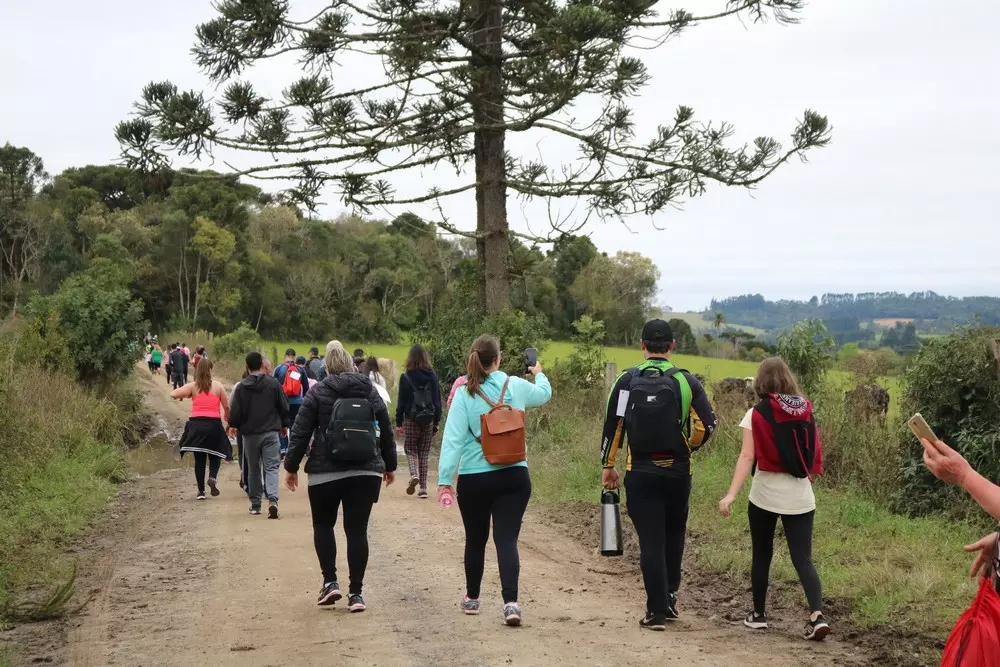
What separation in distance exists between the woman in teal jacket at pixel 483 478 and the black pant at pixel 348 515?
0.58 metres

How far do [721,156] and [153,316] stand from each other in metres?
51.3

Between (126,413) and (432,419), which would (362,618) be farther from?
(126,413)

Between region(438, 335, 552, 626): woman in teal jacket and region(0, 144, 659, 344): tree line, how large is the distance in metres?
40.4

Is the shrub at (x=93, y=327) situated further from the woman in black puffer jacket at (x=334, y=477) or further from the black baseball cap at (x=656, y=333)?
the black baseball cap at (x=656, y=333)

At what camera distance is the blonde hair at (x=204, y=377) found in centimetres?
1257

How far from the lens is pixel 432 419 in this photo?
41.0 feet

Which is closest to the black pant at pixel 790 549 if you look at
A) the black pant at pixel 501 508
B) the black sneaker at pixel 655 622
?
the black sneaker at pixel 655 622

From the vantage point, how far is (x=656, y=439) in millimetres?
6324

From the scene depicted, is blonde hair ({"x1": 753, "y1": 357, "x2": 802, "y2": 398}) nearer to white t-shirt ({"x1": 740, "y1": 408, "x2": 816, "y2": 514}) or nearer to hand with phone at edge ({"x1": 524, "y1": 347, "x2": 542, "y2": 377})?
white t-shirt ({"x1": 740, "y1": 408, "x2": 816, "y2": 514})

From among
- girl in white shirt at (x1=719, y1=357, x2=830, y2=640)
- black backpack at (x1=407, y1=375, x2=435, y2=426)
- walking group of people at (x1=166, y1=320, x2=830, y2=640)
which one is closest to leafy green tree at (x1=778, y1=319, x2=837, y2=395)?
black backpack at (x1=407, y1=375, x2=435, y2=426)

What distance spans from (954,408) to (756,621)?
4.24 meters

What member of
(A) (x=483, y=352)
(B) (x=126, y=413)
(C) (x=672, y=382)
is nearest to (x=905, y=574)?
(C) (x=672, y=382)

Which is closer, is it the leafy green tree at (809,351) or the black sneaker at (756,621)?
the black sneaker at (756,621)

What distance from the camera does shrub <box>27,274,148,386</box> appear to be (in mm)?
20484
